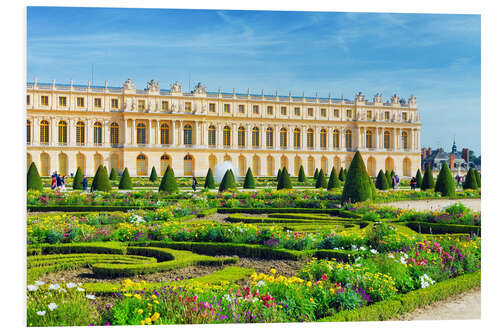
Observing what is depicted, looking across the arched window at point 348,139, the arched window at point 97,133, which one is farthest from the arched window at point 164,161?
the arched window at point 348,139

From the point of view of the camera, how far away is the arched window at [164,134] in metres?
41.5

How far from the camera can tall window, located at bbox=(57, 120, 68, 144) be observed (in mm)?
38656

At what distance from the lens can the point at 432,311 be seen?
4.86 metres

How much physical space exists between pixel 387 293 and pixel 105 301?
2.78 metres

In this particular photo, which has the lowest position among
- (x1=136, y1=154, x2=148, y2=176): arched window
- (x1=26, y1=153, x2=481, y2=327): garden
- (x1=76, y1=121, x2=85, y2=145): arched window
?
(x1=26, y1=153, x2=481, y2=327): garden

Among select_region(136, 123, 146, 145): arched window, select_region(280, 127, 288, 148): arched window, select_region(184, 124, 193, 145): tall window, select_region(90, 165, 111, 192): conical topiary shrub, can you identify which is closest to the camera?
select_region(90, 165, 111, 192): conical topiary shrub

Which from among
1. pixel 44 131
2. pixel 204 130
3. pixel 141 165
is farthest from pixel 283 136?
pixel 44 131

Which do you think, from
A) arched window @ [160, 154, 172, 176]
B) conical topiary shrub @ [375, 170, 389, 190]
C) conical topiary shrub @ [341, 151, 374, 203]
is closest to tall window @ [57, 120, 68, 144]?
arched window @ [160, 154, 172, 176]

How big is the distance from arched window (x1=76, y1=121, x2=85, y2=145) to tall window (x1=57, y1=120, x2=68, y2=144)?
0.85m

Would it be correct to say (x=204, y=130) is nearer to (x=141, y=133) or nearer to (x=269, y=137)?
(x=141, y=133)

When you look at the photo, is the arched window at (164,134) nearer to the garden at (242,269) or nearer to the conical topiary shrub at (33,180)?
the conical topiary shrub at (33,180)

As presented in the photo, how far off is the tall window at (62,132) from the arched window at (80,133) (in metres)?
0.85

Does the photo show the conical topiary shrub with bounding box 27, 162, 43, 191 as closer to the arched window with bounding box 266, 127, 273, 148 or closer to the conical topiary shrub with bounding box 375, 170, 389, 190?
the conical topiary shrub with bounding box 375, 170, 389, 190

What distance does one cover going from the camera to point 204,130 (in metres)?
42.1
